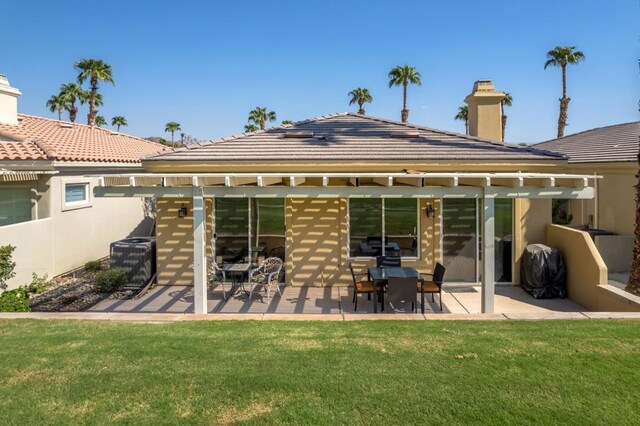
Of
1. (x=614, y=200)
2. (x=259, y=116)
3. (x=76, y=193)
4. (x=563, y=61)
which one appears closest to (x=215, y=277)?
(x=76, y=193)

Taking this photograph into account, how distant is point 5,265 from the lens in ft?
40.6

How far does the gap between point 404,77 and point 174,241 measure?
44.7 meters

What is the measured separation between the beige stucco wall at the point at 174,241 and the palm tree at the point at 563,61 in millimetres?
A: 44736

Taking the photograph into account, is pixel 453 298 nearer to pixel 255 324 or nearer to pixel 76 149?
pixel 255 324

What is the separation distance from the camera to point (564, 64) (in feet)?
155

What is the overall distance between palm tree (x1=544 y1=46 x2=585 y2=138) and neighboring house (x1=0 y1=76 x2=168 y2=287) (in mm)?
44257

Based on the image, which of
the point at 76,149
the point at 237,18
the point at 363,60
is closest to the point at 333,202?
the point at 76,149

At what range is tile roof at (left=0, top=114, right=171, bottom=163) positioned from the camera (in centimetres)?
1514

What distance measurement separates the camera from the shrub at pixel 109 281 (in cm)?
1273

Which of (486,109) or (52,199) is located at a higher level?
(486,109)

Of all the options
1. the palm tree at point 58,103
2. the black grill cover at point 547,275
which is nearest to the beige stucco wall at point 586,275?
the black grill cover at point 547,275

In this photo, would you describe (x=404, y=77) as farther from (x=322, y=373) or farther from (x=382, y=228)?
(x=322, y=373)

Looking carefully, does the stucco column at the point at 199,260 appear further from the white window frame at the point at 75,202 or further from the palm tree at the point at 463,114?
the palm tree at the point at 463,114

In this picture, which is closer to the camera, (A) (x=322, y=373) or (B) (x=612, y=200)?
(A) (x=322, y=373)
